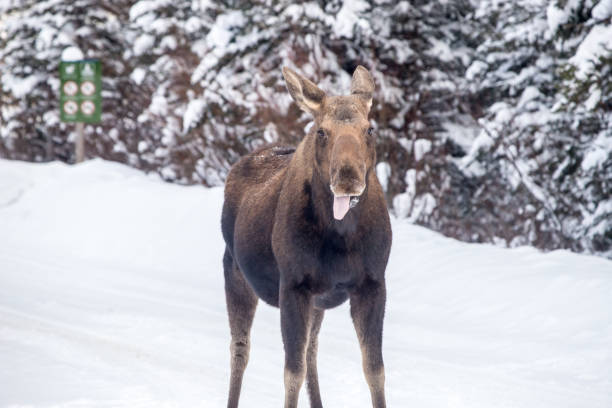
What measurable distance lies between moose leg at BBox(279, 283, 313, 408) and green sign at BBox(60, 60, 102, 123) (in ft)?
47.7

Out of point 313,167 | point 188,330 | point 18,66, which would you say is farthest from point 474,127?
point 18,66

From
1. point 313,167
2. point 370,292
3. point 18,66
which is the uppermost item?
point 313,167

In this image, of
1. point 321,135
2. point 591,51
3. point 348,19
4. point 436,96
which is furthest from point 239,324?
point 436,96

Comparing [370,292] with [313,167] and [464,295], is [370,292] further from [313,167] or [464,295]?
[464,295]

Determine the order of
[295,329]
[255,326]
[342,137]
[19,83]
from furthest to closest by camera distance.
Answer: [19,83]
[255,326]
[295,329]
[342,137]

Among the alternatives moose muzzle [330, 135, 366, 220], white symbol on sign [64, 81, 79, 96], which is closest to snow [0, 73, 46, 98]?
white symbol on sign [64, 81, 79, 96]

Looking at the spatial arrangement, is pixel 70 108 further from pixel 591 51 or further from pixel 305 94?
pixel 305 94

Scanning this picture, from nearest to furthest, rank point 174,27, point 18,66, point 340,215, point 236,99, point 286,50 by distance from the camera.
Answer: point 340,215 → point 286,50 → point 236,99 → point 174,27 → point 18,66

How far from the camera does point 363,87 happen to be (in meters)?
4.30

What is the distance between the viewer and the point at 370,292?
4.10 metres

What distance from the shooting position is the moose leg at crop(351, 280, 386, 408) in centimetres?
410

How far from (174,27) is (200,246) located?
7.52 m

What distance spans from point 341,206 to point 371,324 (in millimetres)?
733

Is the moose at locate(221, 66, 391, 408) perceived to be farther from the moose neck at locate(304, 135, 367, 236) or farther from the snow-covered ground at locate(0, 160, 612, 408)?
the snow-covered ground at locate(0, 160, 612, 408)
